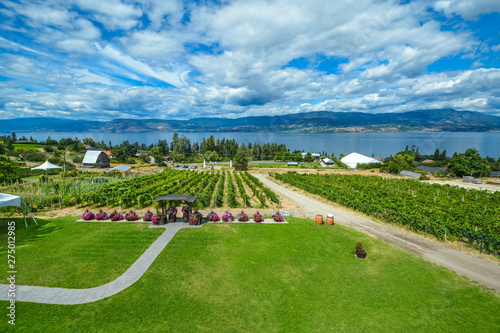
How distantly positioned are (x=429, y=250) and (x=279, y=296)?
10820 mm

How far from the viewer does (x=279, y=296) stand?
8.92 meters

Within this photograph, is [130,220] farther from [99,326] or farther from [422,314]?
[422,314]

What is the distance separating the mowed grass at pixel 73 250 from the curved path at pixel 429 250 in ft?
46.6

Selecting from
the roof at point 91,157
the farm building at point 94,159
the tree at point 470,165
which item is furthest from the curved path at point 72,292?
the tree at point 470,165

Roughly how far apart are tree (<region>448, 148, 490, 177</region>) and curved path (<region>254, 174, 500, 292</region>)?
155 feet

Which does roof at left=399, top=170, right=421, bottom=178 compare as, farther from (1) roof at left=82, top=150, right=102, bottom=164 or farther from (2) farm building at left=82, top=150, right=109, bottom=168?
(1) roof at left=82, top=150, right=102, bottom=164

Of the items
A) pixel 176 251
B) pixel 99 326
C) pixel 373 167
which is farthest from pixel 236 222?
pixel 373 167

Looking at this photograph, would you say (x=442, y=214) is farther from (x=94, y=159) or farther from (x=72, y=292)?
(x=94, y=159)

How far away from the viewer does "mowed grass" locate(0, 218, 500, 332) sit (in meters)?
7.51

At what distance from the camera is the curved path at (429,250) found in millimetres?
10891

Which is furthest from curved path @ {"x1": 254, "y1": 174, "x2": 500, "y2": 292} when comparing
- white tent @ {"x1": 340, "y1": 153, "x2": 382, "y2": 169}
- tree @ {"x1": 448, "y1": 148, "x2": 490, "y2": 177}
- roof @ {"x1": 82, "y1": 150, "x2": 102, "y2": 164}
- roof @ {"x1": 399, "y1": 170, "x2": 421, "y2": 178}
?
roof @ {"x1": 82, "y1": 150, "x2": 102, "y2": 164}

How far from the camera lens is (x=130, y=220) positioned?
1731 cm

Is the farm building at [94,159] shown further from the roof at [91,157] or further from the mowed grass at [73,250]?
the mowed grass at [73,250]

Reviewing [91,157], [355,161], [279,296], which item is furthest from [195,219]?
[355,161]
